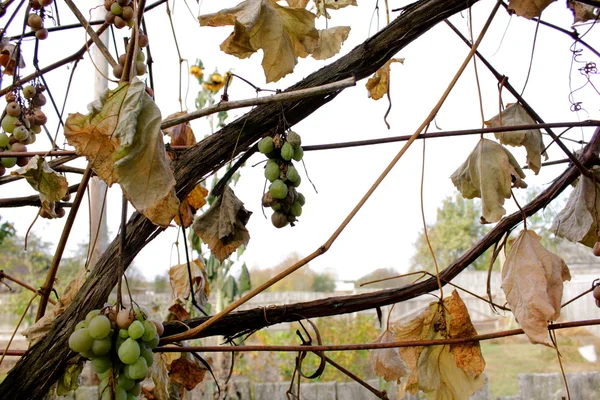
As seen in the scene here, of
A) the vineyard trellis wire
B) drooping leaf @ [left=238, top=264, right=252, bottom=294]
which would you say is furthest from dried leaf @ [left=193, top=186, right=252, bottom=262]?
drooping leaf @ [left=238, top=264, right=252, bottom=294]

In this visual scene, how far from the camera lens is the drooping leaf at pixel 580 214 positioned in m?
0.94

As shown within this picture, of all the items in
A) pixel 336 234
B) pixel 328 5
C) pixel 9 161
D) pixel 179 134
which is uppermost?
pixel 328 5

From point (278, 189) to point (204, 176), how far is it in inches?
6.1

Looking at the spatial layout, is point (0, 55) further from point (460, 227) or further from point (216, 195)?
point (460, 227)

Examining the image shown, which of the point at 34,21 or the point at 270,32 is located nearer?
the point at 270,32

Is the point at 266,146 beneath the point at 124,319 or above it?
above

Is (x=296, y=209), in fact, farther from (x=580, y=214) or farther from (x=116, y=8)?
(x=580, y=214)

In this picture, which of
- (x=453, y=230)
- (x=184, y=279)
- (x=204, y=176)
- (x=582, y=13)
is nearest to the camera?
(x=204, y=176)

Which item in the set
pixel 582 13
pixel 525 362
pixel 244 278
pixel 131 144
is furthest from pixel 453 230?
pixel 131 144

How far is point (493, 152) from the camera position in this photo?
32.0 inches

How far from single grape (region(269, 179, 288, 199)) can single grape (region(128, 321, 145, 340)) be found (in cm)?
25

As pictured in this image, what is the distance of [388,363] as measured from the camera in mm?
871

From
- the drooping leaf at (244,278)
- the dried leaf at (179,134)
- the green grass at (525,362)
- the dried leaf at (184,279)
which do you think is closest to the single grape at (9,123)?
the dried leaf at (179,134)

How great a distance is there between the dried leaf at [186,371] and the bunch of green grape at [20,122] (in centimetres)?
47
